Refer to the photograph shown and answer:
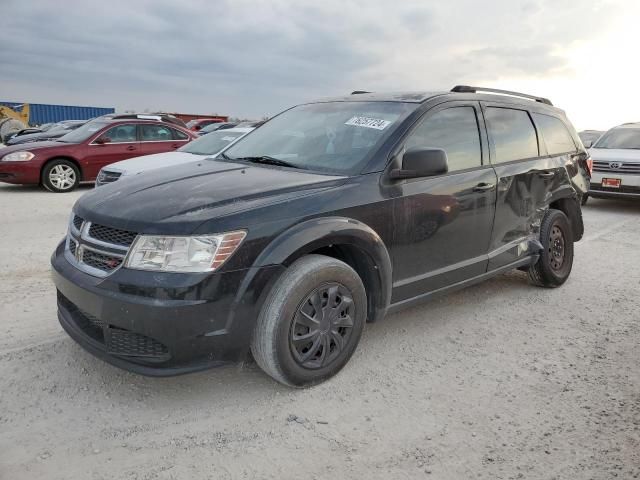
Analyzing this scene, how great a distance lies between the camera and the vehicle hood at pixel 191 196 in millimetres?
2754

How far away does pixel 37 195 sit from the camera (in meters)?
10.7

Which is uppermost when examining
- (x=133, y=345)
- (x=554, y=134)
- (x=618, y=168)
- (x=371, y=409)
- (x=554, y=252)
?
(x=554, y=134)

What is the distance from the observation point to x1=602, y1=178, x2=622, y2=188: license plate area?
33.5 ft

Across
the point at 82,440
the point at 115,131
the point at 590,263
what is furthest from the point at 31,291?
the point at 115,131

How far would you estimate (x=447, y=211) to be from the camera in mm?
3752

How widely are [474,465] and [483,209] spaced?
2065 millimetres

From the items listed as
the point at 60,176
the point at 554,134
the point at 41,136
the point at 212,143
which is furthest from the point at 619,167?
the point at 41,136

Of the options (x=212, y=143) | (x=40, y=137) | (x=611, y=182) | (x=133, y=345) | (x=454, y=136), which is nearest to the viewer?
(x=133, y=345)

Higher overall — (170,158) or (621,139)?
(621,139)

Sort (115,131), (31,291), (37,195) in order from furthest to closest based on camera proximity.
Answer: (115,131)
(37,195)
(31,291)

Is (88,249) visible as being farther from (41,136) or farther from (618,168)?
(41,136)

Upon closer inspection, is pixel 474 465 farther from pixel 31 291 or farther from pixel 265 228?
pixel 31 291

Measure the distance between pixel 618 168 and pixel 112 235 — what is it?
999cm

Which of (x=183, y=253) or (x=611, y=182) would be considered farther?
(x=611, y=182)
